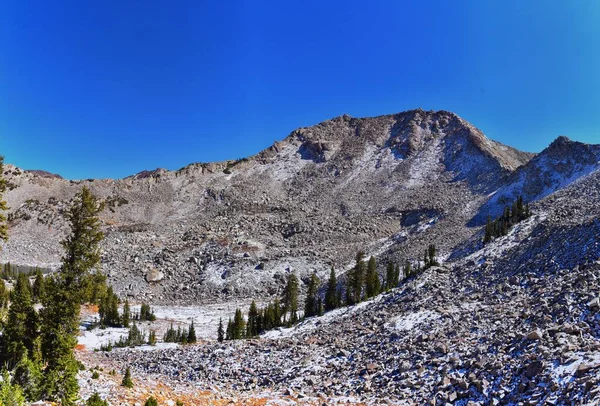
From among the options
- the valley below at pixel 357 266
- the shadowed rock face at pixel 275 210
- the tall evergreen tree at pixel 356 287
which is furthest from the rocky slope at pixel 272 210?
the tall evergreen tree at pixel 356 287

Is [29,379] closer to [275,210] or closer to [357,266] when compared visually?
[357,266]

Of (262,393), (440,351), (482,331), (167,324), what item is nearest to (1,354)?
(262,393)

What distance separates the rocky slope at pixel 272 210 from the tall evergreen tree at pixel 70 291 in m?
73.6

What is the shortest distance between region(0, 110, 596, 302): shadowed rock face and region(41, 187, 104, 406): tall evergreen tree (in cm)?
7298

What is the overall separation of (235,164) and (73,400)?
585 feet

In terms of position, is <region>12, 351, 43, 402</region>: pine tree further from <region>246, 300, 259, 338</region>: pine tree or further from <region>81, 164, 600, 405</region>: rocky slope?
<region>246, 300, 259, 338</region>: pine tree

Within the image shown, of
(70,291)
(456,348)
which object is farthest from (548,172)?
(70,291)

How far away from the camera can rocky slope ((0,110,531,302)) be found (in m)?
102

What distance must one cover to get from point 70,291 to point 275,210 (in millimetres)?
129371

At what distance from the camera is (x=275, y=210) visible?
495 ft

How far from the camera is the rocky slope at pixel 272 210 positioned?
102 metres

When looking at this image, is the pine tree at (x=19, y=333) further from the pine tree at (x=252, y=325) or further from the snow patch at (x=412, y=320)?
the pine tree at (x=252, y=325)

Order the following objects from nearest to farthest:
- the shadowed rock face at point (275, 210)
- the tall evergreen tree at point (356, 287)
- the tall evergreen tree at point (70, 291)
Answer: the tall evergreen tree at point (70, 291)
the tall evergreen tree at point (356, 287)
the shadowed rock face at point (275, 210)

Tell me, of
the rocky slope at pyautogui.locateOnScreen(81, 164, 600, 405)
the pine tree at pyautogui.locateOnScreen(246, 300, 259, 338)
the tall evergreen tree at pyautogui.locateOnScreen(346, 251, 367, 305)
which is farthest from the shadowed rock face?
the rocky slope at pyautogui.locateOnScreen(81, 164, 600, 405)
